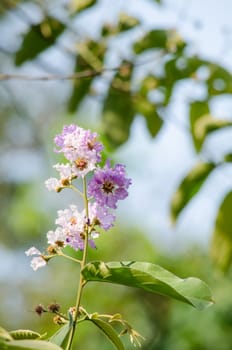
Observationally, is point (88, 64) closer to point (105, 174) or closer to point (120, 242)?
point (105, 174)

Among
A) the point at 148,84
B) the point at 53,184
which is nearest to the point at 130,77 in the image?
the point at 148,84

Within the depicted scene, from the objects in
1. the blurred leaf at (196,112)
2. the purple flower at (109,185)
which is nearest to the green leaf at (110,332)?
A: the purple flower at (109,185)

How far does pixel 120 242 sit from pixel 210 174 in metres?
3.38

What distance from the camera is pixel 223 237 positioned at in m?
1.50

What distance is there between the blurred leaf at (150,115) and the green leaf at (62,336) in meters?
1.00

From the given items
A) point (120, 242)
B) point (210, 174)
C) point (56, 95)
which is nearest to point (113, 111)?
point (210, 174)

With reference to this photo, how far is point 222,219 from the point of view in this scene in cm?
149

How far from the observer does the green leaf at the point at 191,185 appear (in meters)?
1.55

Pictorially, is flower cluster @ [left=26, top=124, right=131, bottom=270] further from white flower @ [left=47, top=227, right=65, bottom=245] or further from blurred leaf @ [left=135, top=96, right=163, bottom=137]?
blurred leaf @ [left=135, top=96, right=163, bottom=137]

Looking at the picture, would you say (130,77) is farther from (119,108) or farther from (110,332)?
(110,332)

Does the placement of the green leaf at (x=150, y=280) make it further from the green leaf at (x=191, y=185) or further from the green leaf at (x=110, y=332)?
the green leaf at (x=191, y=185)

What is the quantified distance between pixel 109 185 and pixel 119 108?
2.93 feet

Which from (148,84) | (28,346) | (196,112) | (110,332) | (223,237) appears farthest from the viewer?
(148,84)

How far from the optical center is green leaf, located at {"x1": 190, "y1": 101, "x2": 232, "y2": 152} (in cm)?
154
